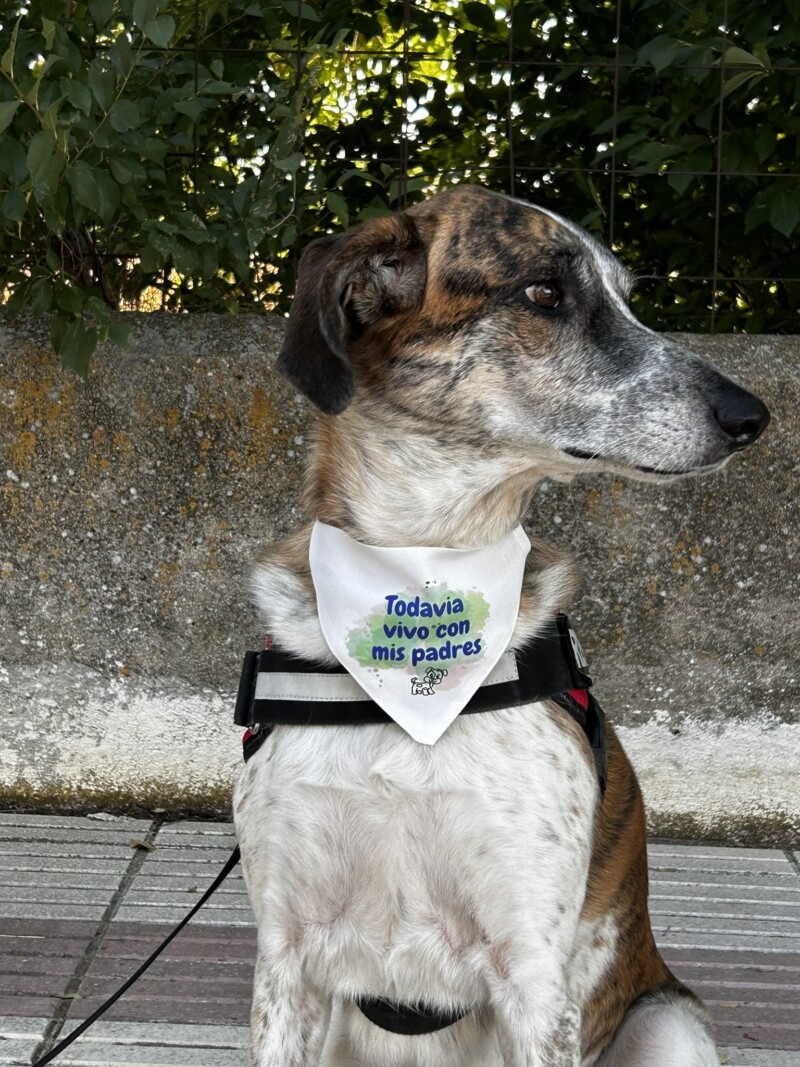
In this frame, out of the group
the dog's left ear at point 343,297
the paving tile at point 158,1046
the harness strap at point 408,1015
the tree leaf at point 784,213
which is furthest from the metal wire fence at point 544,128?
the harness strap at point 408,1015

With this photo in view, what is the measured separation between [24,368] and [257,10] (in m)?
1.28

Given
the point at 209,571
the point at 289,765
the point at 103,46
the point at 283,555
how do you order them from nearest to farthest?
the point at 289,765
the point at 283,555
the point at 103,46
the point at 209,571

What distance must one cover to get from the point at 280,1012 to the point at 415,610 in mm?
775

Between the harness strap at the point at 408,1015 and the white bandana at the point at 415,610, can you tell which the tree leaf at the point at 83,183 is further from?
the harness strap at the point at 408,1015

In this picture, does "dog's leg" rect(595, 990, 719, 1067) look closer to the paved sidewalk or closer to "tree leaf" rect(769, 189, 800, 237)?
the paved sidewalk

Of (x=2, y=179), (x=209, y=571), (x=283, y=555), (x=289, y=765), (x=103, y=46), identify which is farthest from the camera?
(x=209, y=571)

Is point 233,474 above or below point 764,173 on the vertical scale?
below

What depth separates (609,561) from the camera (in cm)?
427

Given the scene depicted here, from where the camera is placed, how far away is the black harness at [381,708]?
2521mm

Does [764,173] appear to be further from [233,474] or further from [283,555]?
[283,555]

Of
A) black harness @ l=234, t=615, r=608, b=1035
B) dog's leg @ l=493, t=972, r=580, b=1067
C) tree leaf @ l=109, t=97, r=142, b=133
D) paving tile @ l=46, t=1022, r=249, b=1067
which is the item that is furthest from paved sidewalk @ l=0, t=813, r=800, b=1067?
tree leaf @ l=109, t=97, r=142, b=133

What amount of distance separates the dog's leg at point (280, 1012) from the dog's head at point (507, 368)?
3.34ft

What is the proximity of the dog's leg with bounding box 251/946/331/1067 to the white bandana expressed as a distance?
516mm

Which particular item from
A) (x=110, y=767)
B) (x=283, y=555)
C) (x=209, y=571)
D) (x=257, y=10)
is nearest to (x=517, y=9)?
(x=257, y=10)
